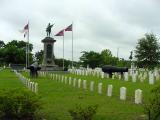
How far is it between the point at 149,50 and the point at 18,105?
123ft

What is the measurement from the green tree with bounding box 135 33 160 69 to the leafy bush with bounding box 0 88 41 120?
36.5 metres

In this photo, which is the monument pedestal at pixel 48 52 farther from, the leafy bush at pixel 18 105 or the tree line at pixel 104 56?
the leafy bush at pixel 18 105

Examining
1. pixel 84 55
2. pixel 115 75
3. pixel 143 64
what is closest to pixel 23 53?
pixel 84 55

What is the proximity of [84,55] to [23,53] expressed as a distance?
21.7 meters

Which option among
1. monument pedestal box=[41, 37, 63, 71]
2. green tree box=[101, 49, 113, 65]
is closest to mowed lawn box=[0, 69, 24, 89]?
monument pedestal box=[41, 37, 63, 71]

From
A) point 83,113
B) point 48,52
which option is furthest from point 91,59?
point 83,113

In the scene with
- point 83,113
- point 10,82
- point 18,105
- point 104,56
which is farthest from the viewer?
point 104,56

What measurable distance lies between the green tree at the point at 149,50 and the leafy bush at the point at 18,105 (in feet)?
120

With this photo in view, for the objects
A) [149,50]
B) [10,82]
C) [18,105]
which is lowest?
[18,105]

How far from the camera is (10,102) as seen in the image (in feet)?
50.1

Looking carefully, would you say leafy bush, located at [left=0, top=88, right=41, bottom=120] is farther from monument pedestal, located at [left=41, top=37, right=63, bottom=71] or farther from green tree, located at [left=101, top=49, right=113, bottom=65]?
green tree, located at [left=101, top=49, right=113, bottom=65]

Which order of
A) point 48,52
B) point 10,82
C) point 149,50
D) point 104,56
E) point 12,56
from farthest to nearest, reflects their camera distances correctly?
point 12,56 < point 104,56 < point 48,52 < point 149,50 < point 10,82

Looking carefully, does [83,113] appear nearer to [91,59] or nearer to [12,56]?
[91,59]

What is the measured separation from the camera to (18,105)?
15305 mm
